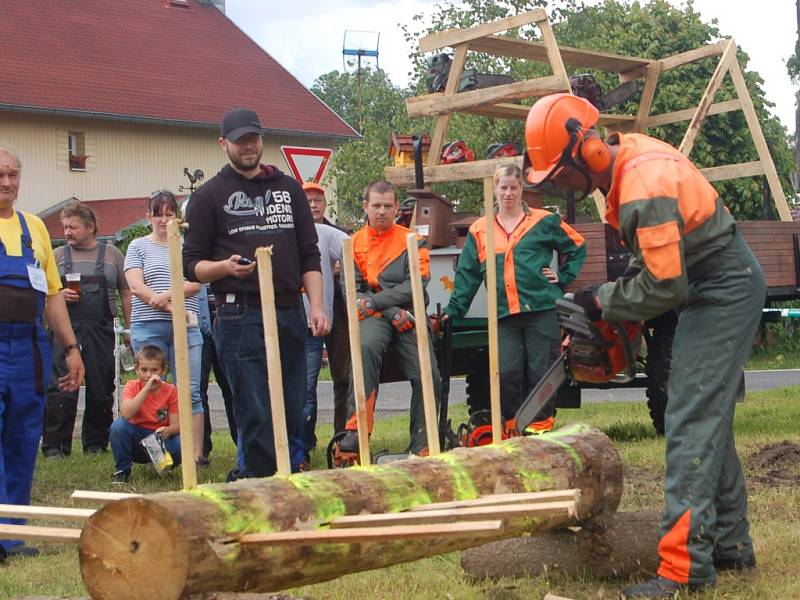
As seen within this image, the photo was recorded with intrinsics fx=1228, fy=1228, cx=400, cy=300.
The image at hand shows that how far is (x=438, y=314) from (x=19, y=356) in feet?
9.22

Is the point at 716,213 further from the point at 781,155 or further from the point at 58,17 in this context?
the point at 58,17

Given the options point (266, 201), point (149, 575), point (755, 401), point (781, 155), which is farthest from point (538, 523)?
point (781, 155)

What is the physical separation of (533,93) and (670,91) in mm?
15110


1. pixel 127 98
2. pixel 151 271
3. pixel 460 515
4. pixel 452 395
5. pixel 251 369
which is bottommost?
pixel 452 395

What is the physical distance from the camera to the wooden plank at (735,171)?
31.7ft

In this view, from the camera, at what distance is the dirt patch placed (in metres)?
6.78

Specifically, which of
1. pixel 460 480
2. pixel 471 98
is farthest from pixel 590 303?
pixel 471 98

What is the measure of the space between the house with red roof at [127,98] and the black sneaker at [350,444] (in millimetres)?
25008

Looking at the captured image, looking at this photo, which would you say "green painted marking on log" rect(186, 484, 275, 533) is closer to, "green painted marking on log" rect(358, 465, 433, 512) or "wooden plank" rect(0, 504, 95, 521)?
"wooden plank" rect(0, 504, 95, 521)

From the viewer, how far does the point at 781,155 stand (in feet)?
83.2

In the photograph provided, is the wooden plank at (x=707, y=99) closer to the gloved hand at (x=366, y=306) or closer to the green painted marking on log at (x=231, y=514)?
the gloved hand at (x=366, y=306)

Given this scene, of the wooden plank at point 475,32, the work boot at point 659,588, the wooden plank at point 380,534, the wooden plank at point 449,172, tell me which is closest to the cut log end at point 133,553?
the wooden plank at point 380,534

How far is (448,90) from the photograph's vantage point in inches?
361

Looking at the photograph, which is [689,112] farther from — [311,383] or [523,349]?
[311,383]
